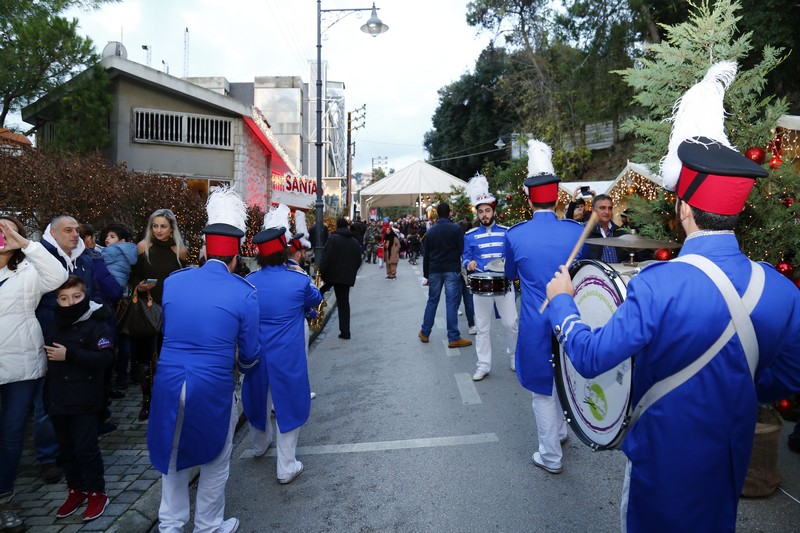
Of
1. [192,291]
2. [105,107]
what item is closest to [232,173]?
[105,107]

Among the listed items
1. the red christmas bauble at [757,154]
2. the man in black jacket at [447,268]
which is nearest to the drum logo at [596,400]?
the red christmas bauble at [757,154]

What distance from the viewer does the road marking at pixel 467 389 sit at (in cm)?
583

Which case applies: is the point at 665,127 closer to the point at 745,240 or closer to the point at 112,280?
the point at 745,240

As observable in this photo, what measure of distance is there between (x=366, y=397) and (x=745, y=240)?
388 cm

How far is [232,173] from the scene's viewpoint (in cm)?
1770

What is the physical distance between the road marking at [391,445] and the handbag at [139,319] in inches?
59.6

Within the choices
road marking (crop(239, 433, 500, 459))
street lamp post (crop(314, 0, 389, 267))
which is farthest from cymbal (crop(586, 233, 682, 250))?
street lamp post (crop(314, 0, 389, 267))

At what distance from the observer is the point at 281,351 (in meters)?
4.20

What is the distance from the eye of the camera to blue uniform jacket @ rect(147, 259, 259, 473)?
3025mm

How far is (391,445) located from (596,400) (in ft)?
8.77

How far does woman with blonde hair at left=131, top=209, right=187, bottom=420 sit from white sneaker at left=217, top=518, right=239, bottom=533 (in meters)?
2.39

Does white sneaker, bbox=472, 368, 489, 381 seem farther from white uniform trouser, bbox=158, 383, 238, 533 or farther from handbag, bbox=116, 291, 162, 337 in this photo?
white uniform trouser, bbox=158, 383, 238, 533

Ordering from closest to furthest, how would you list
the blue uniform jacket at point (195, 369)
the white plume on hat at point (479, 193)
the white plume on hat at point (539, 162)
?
the blue uniform jacket at point (195, 369)
the white plume on hat at point (539, 162)
the white plume on hat at point (479, 193)

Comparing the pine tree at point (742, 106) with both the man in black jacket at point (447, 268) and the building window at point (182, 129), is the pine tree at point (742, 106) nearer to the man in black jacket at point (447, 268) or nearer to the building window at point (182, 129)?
the man in black jacket at point (447, 268)
